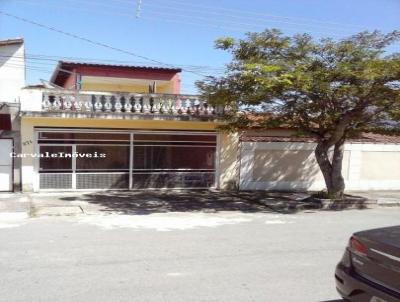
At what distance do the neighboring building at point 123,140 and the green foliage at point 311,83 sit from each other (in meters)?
2.85

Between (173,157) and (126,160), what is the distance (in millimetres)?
1777

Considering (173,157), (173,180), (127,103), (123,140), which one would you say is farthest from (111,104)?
(173,180)

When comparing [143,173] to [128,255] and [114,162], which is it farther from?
[128,255]

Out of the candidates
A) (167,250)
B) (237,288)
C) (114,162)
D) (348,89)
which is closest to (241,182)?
(114,162)

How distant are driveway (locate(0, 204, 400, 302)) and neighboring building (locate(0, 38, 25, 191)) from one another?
17.3ft

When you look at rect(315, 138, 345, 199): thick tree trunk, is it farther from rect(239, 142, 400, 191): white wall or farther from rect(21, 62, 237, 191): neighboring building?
rect(21, 62, 237, 191): neighboring building

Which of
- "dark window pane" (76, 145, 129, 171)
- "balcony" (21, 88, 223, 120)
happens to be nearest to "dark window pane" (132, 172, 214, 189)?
"dark window pane" (76, 145, 129, 171)

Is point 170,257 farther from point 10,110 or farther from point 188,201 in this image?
point 10,110

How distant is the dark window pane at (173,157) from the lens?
703 inches

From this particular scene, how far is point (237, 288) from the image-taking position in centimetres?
585

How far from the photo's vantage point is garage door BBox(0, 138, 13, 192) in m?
16.1

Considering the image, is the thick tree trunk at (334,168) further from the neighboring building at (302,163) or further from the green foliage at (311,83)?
A: the neighboring building at (302,163)

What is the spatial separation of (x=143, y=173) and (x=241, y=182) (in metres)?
3.73

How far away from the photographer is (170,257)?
745cm
